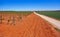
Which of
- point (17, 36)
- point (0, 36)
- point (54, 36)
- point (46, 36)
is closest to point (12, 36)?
point (17, 36)

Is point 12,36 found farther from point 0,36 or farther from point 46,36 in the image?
point 46,36

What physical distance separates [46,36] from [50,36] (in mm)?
664

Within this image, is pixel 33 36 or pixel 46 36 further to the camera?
pixel 33 36

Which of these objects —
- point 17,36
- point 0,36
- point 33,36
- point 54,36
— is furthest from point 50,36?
point 0,36

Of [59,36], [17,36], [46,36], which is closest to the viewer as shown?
[59,36]

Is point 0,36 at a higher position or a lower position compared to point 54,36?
lower

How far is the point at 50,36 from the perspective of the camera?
1223cm

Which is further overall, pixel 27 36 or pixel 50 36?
pixel 27 36

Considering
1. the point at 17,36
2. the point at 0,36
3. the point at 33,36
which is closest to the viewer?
the point at 33,36

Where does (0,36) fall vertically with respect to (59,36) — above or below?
below

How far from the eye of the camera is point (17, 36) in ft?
56.0

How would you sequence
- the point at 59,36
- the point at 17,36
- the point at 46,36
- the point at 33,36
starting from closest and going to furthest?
the point at 59,36, the point at 46,36, the point at 33,36, the point at 17,36

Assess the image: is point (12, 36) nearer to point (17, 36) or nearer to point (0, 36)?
point (17, 36)

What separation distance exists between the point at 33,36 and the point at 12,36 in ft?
11.6
